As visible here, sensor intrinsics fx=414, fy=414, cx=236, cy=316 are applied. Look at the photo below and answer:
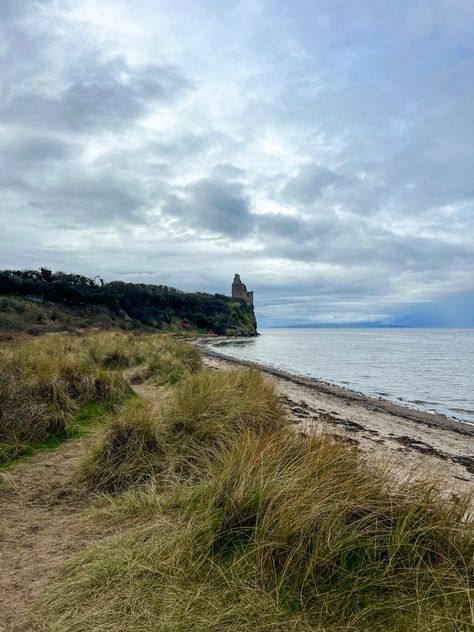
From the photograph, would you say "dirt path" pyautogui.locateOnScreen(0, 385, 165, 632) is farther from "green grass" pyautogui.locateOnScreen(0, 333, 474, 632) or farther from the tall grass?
the tall grass

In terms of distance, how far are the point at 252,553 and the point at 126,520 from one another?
Answer: 1559mm

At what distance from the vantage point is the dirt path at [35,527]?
9.75ft

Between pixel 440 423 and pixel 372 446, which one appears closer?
pixel 372 446

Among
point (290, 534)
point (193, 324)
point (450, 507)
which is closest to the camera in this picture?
point (290, 534)

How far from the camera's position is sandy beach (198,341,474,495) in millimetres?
7262

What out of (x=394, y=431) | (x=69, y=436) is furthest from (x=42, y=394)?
(x=394, y=431)

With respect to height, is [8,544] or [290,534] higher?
[290,534]

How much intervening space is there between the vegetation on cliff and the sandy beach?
21.6 metres

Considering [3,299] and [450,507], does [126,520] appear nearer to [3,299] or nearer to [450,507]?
[450,507]

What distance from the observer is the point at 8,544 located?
3695 millimetres

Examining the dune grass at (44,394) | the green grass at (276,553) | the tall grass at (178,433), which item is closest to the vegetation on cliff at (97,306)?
the dune grass at (44,394)

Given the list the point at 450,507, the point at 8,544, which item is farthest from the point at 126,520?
the point at 450,507

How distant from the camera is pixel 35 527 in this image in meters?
4.06

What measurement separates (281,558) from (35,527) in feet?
8.42
